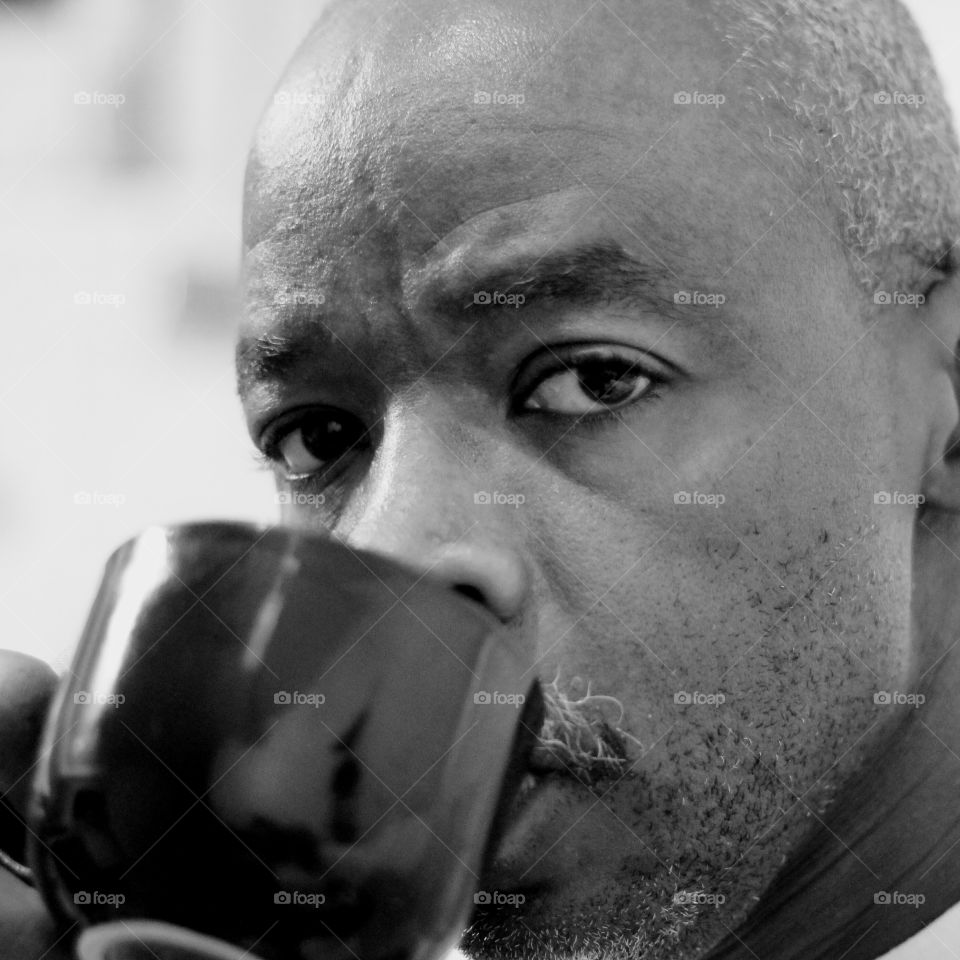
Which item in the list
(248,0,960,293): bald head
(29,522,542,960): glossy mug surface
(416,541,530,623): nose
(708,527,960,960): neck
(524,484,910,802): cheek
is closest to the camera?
(29,522,542,960): glossy mug surface

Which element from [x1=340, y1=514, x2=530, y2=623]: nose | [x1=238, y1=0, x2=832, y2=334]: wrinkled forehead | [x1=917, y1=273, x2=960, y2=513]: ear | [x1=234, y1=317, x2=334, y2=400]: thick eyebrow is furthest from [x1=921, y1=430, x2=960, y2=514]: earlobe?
[x1=234, y1=317, x2=334, y2=400]: thick eyebrow

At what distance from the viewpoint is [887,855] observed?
1440 mm

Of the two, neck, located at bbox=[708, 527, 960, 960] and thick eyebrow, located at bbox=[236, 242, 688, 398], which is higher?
thick eyebrow, located at bbox=[236, 242, 688, 398]

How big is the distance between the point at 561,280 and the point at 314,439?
1.21 feet

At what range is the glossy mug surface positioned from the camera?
2.44 ft

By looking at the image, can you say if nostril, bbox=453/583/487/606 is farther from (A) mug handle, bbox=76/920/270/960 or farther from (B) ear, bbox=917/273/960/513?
(B) ear, bbox=917/273/960/513

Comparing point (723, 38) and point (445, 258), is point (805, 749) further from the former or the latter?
point (723, 38)

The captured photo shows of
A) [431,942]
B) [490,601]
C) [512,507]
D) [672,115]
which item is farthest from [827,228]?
[431,942]

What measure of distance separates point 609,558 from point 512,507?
101 mm

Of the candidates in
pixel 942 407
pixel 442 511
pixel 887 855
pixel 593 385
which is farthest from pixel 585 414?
pixel 887 855

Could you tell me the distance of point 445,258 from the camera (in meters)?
1.28

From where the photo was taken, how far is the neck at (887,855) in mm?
1430

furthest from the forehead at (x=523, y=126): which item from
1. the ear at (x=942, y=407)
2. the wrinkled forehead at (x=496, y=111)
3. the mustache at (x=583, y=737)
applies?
the mustache at (x=583, y=737)

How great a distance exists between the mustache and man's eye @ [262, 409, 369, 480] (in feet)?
1.20
